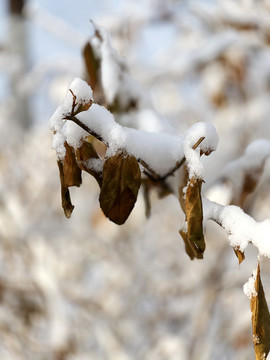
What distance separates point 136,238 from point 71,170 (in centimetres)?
222

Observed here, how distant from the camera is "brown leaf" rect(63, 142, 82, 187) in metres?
0.53

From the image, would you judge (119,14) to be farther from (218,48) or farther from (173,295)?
(173,295)

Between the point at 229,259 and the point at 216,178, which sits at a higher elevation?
the point at 229,259

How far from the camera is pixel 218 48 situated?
1.58m

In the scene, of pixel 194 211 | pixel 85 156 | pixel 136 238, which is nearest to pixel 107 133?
pixel 85 156

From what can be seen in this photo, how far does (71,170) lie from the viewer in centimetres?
53

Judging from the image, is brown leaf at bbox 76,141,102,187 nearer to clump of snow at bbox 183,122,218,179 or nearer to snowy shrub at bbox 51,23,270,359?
snowy shrub at bbox 51,23,270,359

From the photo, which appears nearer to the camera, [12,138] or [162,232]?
[12,138]

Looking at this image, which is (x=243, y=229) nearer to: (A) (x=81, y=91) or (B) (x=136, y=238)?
(A) (x=81, y=91)

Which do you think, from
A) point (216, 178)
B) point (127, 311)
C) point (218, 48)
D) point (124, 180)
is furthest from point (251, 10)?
point (127, 311)

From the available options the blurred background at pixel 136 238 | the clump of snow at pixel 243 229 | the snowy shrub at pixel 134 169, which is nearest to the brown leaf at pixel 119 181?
the snowy shrub at pixel 134 169

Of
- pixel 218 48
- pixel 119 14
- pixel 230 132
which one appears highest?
pixel 119 14

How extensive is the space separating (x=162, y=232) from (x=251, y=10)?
2026 mm

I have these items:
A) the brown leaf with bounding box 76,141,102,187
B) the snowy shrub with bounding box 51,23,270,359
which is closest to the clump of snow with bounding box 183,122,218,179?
the snowy shrub with bounding box 51,23,270,359
